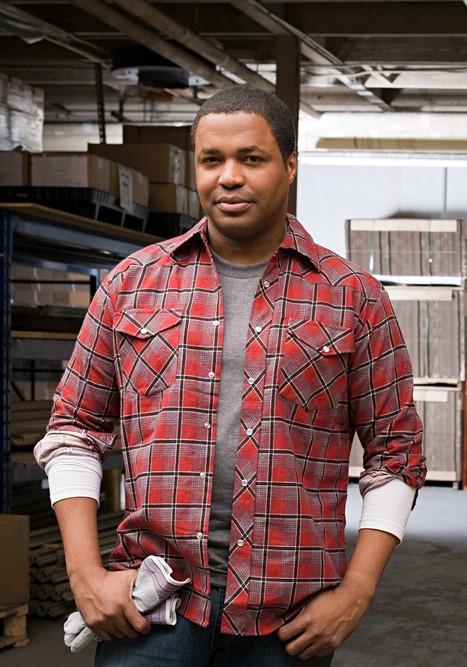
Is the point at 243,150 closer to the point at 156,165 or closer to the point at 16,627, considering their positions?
the point at 16,627

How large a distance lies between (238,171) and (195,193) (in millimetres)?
5376

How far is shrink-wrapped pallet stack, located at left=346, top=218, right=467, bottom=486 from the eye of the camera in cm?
1058

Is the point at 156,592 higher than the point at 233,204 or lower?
lower

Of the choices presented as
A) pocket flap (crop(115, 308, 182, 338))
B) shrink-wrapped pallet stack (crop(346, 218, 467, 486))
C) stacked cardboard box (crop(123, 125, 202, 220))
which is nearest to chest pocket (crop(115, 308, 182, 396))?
pocket flap (crop(115, 308, 182, 338))

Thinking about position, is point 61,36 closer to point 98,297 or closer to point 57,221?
point 57,221

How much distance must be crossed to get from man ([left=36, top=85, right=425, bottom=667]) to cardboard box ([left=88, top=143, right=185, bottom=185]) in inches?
193

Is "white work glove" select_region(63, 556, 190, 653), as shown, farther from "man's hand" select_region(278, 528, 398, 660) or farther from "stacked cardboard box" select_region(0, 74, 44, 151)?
"stacked cardboard box" select_region(0, 74, 44, 151)

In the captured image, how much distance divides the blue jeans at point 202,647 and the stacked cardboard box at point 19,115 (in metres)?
4.76

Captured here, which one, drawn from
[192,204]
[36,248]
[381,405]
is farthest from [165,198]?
[381,405]

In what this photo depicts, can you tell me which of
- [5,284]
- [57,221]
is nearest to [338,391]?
[5,284]

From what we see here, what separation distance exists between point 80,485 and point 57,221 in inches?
156

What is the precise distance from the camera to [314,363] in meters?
1.65

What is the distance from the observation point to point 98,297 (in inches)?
69.2

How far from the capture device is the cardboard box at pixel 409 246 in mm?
10648
